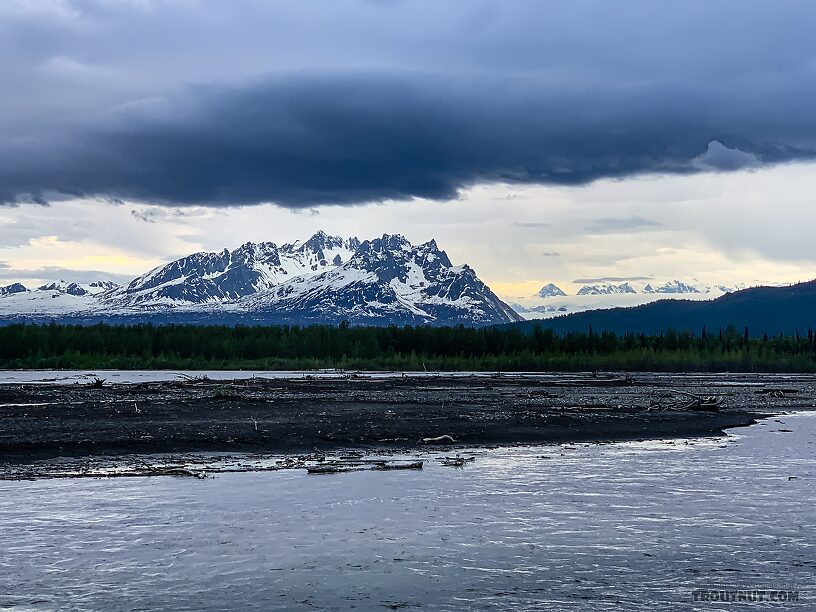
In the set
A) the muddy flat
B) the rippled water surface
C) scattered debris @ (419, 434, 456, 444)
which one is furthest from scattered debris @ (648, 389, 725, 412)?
the rippled water surface

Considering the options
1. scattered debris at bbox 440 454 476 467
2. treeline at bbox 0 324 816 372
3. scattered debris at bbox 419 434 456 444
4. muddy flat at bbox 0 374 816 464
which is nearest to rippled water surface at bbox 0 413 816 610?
scattered debris at bbox 440 454 476 467

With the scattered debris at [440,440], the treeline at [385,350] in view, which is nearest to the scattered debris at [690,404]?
the scattered debris at [440,440]

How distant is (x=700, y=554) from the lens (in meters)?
18.0

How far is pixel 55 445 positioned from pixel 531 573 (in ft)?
68.1

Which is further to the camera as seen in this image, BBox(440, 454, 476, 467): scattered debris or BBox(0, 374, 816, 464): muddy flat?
BBox(0, 374, 816, 464): muddy flat

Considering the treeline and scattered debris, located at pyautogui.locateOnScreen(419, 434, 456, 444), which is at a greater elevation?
the treeline

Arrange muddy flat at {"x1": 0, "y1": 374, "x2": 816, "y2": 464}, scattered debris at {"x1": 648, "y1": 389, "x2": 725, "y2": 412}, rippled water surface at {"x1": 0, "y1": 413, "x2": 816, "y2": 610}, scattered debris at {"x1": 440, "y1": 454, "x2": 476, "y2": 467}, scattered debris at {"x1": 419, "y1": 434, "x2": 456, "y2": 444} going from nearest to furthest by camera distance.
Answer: rippled water surface at {"x1": 0, "y1": 413, "x2": 816, "y2": 610} < scattered debris at {"x1": 440, "y1": 454, "x2": 476, "y2": 467} < muddy flat at {"x1": 0, "y1": 374, "x2": 816, "y2": 464} < scattered debris at {"x1": 419, "y1": 434, "x2": 456, "y2": 444} < scattered debris at {"x1": 648, "y1": 389, "x2": 725, "y2": 412}

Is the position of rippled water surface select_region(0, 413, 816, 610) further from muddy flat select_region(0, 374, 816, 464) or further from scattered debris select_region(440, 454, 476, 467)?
muddy flat select_region(0, 374, 816, 464)

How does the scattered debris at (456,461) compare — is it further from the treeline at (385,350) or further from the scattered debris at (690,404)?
the treeline at (385,350)

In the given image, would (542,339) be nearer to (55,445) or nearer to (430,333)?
(430,333)

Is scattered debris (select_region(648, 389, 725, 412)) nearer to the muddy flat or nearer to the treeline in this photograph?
the muddy flat

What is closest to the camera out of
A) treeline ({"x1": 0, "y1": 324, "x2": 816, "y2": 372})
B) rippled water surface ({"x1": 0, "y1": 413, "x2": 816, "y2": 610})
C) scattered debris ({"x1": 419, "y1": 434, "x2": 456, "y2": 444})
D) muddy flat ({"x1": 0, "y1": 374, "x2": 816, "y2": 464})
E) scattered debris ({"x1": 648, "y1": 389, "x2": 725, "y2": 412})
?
rippled water surface ({"x1": 0, "y1": 413, "x2": 816, "y2": 610})

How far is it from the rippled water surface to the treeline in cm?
12385

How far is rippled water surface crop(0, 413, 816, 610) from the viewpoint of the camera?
15.2 meters
